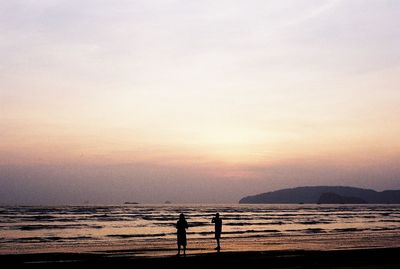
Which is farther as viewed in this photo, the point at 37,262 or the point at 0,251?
the point at 0,251

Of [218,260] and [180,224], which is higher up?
[180,224]

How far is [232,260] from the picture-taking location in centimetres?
2394

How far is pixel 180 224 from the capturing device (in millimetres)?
26578

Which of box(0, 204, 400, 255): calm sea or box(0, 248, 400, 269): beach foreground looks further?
box(0, 204, 400, 255): calm sea

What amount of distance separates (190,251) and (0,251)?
10.8 meters

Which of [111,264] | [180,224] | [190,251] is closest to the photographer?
[111,264]

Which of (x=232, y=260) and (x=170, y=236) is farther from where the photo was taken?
(x=170, y=236)

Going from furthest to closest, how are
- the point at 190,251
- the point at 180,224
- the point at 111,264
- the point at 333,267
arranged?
the point at 190,251 < the point at 180,224 < the point at 111,264 < the point at 333,267

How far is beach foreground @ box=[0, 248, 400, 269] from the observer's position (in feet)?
72.3

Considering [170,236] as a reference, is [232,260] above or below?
below

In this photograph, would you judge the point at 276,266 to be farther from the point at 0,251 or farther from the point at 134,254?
the point at 0,251

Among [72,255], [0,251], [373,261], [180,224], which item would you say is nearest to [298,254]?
[373,261]

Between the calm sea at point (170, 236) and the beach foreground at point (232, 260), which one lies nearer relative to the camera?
the beach foreground at point (232, 260)

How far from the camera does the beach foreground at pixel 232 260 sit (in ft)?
72.3
